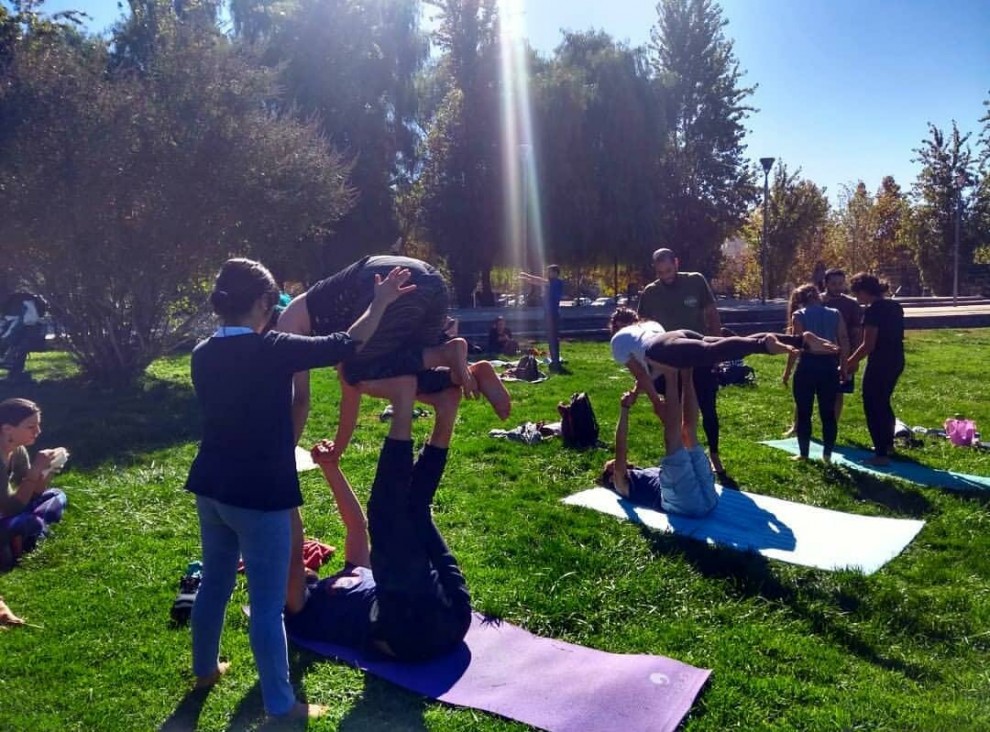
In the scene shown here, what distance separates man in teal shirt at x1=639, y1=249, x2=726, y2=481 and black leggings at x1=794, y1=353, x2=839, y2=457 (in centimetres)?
91

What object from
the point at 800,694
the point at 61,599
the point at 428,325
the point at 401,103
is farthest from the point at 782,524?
the point at 401,103

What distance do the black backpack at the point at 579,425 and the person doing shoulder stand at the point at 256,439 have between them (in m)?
5.31

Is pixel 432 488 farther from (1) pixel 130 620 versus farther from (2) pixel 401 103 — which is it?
(2) pixel 401 103

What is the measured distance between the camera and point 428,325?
4078 millimetres

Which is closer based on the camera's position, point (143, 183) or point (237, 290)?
point (237, 290)

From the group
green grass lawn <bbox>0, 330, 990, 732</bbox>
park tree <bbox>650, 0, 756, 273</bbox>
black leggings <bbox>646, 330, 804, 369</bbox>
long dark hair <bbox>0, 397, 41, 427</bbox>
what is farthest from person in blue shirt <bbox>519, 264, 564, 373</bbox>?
park tree <bbox>650, 0, 756, 273</bbox>

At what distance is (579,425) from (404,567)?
481cm

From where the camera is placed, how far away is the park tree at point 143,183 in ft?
37.5

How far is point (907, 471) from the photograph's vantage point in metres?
7.61

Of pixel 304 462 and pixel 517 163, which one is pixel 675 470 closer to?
pixel 304 462

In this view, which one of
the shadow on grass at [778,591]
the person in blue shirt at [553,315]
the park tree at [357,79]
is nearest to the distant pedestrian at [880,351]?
the shadow on grass at [778,591]

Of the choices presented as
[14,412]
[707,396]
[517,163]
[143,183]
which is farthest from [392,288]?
[517,163]

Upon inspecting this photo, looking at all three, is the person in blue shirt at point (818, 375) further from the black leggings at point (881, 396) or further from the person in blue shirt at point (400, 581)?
the person in blue shirt at point (400, 581)

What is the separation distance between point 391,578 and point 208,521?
93 cm
